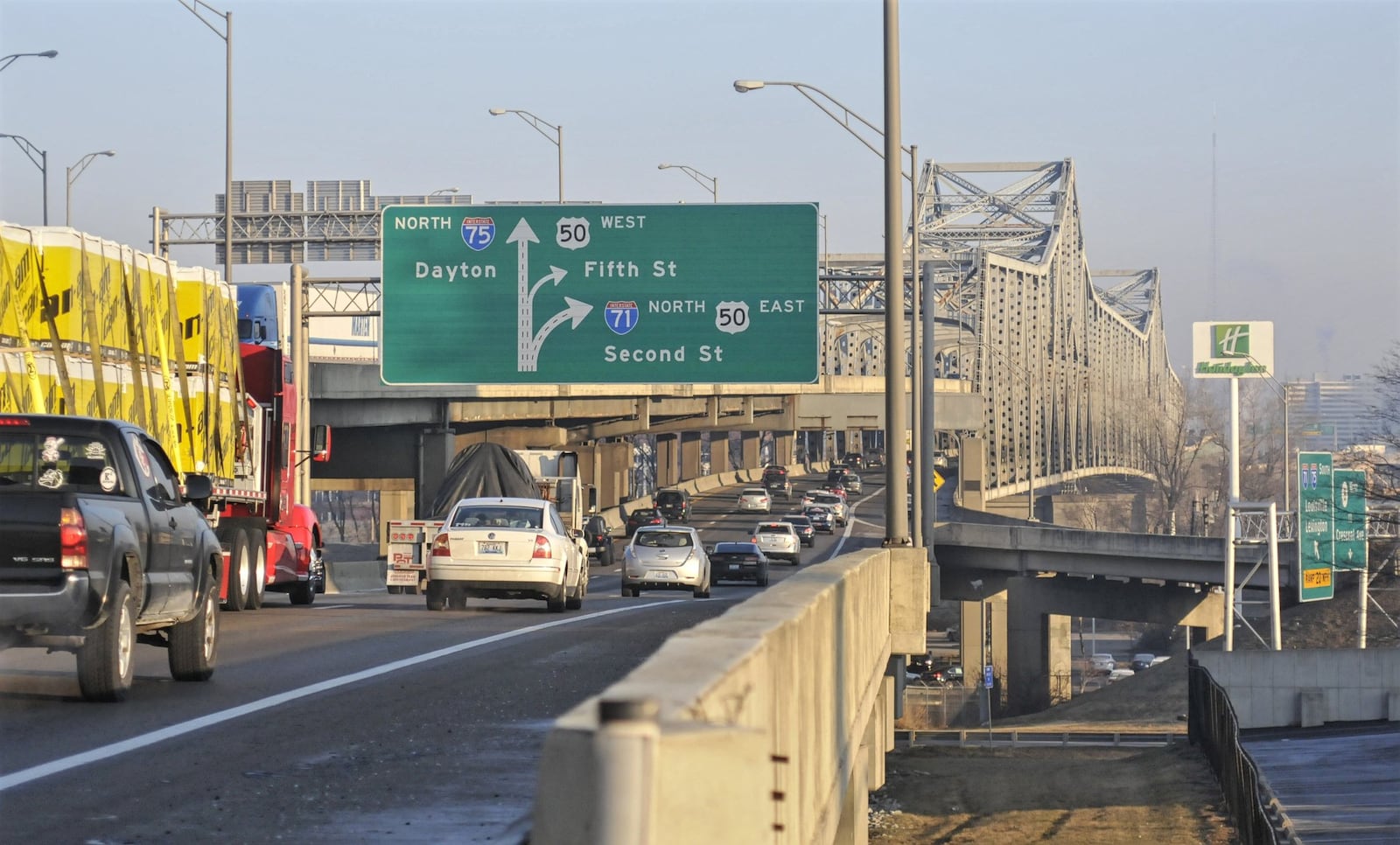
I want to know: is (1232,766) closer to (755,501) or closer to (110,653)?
(110,653)

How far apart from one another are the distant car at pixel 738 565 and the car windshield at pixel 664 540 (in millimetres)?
13367

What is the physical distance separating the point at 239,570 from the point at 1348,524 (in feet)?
110

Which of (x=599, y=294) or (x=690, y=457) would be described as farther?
(x=690, y=457)

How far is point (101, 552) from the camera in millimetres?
11438

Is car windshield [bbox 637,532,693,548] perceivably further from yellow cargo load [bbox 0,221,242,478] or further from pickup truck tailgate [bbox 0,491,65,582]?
pickup truck tailgate [bbox 0,491,65,582]

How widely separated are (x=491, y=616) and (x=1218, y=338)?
70.3 meters

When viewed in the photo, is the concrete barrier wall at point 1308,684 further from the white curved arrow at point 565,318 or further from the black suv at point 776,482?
the black suv at point 776,482

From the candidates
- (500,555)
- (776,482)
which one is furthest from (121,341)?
(776,482)

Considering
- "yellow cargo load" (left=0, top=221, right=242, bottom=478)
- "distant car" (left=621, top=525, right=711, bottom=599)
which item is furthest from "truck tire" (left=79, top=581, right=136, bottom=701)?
"distant car" (left=621, top=525, right=711, bottom=599)

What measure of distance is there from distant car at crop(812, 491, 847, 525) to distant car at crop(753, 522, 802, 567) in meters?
23.3

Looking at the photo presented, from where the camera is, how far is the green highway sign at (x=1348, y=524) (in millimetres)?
46969

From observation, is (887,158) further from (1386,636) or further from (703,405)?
(703,405)

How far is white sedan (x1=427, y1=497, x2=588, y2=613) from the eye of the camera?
23938 mm

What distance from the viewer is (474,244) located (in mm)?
37281
